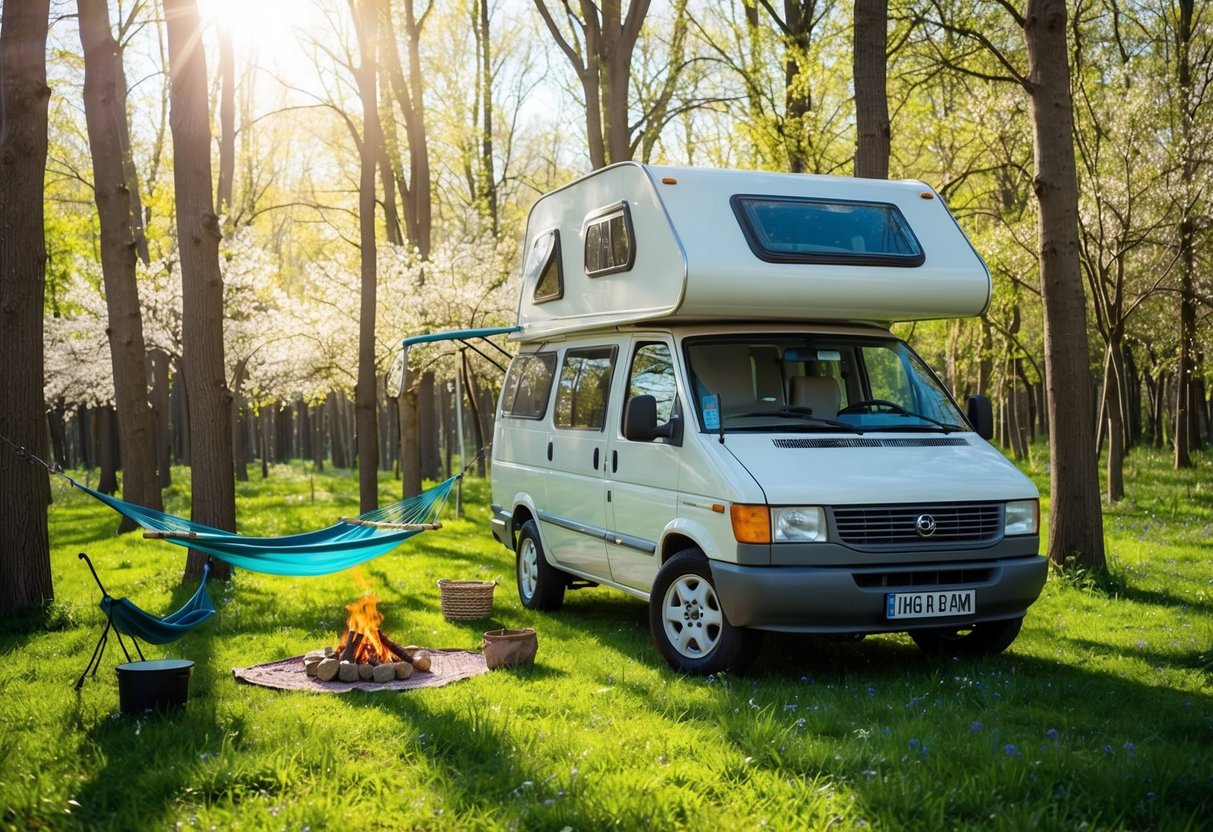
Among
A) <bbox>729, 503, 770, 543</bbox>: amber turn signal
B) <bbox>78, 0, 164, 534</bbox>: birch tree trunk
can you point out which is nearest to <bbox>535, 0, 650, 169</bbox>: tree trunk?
<bbox>78, 0, 164, 534</bbox>: birch tree trunk

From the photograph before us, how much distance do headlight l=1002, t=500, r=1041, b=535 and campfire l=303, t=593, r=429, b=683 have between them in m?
3.77

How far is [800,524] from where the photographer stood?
6.55 meters

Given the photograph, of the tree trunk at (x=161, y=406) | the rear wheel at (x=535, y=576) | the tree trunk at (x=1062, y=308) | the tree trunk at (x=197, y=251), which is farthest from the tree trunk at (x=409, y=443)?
the tree trunk at (x=1062, y=308)

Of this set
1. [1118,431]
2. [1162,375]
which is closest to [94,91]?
[1118,431]

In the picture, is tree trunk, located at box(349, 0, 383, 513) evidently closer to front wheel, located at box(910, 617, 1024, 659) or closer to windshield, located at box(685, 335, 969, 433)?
windshield, located at box(685, 335, 969, 433)

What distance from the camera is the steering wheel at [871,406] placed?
7684 mm

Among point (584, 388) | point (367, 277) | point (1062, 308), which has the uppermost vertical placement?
point (367, 277)

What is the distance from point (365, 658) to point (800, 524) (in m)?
2.90

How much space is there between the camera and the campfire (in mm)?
7035

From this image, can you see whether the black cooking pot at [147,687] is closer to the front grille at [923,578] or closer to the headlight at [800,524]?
the headlight at [800,524]

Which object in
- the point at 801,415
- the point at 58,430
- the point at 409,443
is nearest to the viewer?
the point at 801,415

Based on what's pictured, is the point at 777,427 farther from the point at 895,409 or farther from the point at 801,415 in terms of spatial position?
the point at 895,409

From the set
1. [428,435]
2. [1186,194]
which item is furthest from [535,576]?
[428,435]

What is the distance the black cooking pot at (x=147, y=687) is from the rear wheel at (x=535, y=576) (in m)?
4.06
